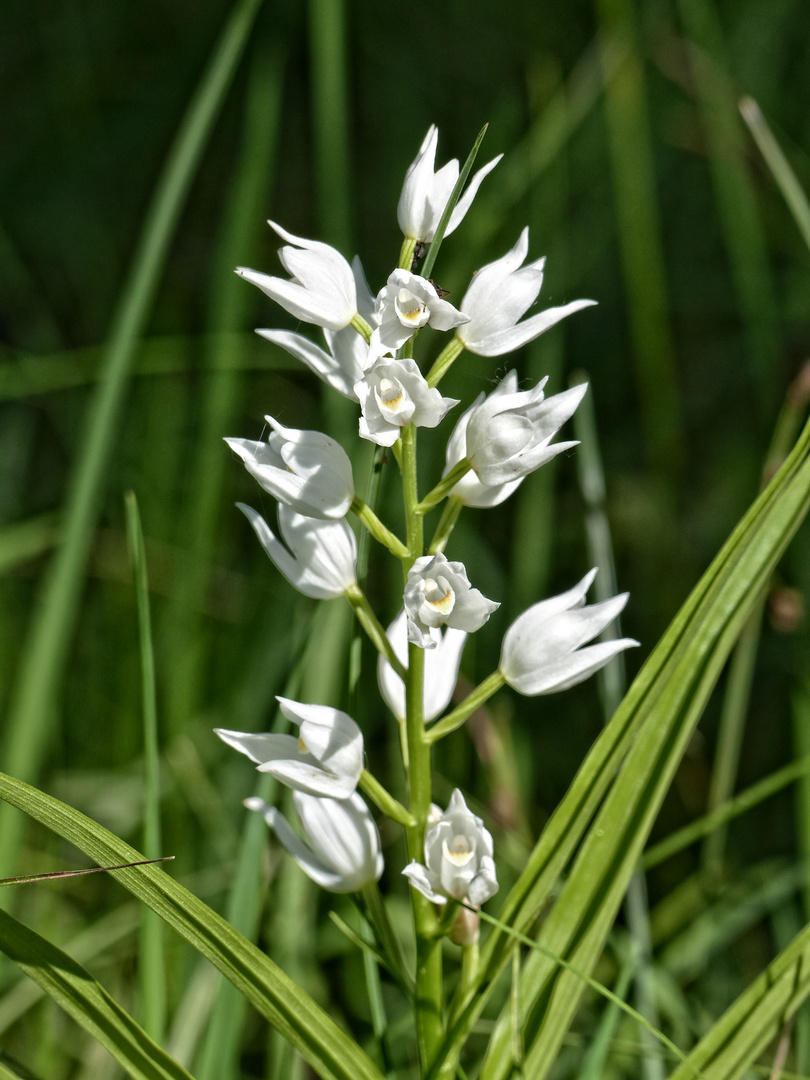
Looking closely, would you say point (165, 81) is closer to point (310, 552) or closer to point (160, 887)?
point (310, 552)

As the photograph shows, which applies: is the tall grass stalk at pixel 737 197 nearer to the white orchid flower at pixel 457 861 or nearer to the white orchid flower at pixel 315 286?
the white orchid flower at pixel 315 286

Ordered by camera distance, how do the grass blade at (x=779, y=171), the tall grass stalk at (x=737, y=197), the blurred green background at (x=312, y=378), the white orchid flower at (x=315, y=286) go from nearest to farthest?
the white orchid flower at (x=315, y=286)
the grass blade at (x=779, y=171)
the blurred green background at (x=312, y=378)
the tall grass stalk at (x=737, y=197)

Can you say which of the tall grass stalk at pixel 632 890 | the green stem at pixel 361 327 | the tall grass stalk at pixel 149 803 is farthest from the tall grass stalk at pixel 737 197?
the tall grass stalk at pixel 149 803

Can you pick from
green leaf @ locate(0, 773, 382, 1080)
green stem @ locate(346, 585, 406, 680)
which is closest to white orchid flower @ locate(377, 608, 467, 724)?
green stem @ locate(346, 585, 406, 680)

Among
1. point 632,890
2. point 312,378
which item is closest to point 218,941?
point 632,890

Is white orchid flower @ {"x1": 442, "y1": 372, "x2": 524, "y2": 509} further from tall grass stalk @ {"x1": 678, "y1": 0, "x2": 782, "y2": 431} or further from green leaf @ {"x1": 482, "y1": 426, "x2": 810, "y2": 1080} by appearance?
tall grass stalk @ {"x1": 678, "y1": 0, "x2": 782, "y2": 431}
